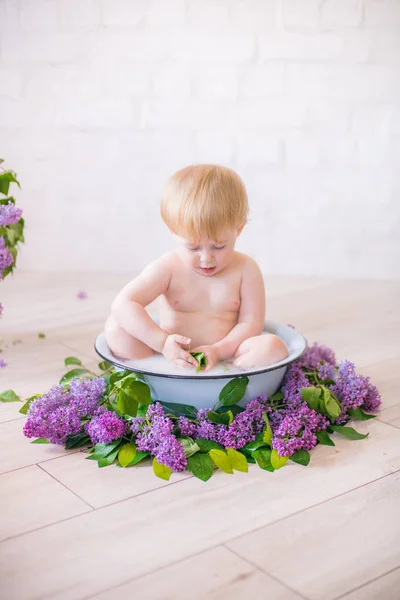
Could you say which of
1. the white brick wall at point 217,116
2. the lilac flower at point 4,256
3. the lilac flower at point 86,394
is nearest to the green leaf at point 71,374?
the lilac flower at point 86,394

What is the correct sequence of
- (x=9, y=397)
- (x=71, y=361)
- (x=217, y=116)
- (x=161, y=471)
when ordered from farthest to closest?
(x=217, y=116) < (x=71, y=361) < (x=9, y=397) < (x=161, y=471)

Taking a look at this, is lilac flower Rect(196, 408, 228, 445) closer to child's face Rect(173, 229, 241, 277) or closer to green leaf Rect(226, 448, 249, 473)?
green leaf Rect(226, 448, 249, 473)

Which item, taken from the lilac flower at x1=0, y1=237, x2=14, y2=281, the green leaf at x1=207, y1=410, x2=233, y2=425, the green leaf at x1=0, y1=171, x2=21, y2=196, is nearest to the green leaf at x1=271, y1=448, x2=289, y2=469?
the green leaf at x1=207, y1=410, x2=233, y2=425

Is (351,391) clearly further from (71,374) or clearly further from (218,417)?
(71,374)

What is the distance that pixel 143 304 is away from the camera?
4.67 feet

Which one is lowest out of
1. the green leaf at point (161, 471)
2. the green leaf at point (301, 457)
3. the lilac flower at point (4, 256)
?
the green leaf at point (301, 457)

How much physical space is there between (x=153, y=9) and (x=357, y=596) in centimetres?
202

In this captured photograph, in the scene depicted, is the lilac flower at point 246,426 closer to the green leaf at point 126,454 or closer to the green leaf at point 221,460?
the green leaf at point 221,460

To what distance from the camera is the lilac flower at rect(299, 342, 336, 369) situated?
1.56 metres

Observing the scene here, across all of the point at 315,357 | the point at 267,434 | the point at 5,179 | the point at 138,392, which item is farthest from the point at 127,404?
the point at 5,179

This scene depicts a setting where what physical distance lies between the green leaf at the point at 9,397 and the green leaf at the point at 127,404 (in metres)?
0.33

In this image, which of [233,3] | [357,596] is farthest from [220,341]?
[233,3]

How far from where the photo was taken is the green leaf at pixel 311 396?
4.50 feet

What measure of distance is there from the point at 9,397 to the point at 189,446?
462 mm
